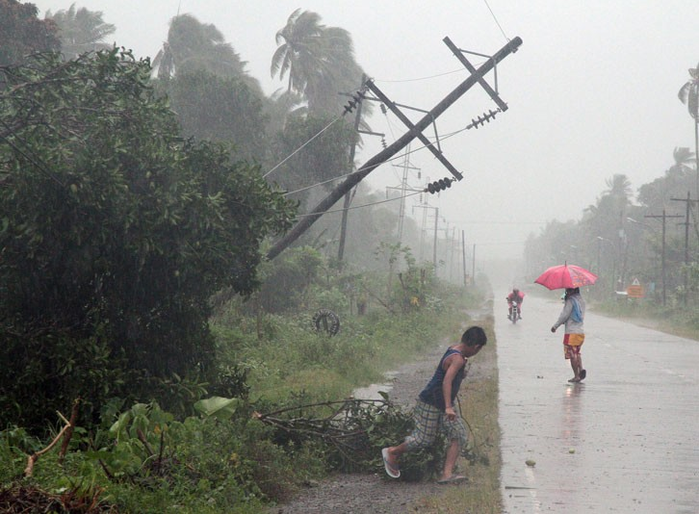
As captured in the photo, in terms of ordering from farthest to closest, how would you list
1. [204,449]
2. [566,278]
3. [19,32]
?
[19,32]
[566,278]
[204,449]

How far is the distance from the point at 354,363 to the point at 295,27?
41.7 m

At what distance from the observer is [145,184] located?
952 cm

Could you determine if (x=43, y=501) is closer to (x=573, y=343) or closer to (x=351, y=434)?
(x=351, y=434)

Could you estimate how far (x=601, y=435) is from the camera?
11789 mm

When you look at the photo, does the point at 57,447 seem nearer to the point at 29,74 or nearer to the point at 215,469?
the point at 215,469

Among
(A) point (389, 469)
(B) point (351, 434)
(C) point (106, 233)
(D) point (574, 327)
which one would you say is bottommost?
(A) point (389, 469)

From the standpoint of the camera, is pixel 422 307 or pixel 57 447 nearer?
pixel 57 447

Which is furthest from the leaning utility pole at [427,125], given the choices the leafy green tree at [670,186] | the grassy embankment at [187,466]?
the leafy green tree at [670,186]

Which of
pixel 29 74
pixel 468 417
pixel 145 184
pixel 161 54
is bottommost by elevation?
pixel 468 417

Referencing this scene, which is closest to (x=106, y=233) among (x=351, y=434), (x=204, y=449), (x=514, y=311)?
(x=204, y=449)

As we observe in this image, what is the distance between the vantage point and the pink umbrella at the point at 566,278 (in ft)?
58.3

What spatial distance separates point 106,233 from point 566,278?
10950 mm

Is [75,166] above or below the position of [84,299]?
above

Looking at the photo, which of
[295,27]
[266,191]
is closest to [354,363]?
[266,191]
